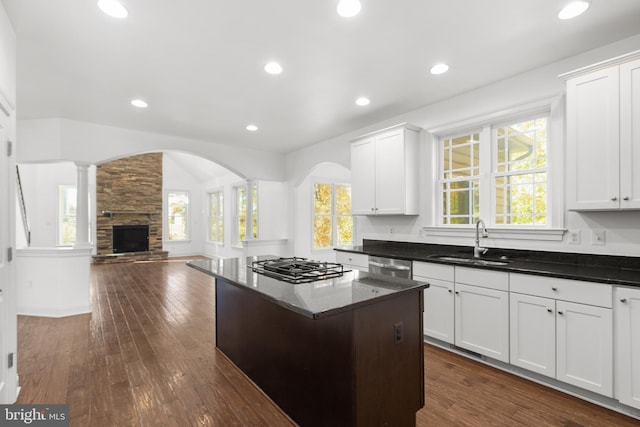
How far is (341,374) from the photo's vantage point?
1658mm

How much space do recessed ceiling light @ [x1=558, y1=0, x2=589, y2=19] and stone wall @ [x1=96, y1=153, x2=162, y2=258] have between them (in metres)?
10.2

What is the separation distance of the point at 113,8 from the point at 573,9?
3057mm

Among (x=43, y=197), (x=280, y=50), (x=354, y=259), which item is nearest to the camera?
(x=280, y=50)

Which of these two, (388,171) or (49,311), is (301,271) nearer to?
(388,171)

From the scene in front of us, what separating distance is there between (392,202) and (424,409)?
229 cm

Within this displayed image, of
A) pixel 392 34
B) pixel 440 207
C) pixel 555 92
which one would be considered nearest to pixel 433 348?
pixel 440 207

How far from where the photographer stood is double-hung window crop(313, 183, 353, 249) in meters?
7.14

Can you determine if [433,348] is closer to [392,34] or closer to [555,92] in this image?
[555,92]

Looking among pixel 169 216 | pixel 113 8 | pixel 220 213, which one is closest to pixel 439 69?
pixel 113 8

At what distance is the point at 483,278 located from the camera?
8.70ft

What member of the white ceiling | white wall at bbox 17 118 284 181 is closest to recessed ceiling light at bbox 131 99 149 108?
the white ceiling

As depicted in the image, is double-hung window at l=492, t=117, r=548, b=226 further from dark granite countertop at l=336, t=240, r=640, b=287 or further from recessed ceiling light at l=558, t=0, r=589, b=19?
recessed ceiling light at l=558, t=0, r=589, b=19

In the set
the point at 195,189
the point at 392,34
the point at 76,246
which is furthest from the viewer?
the point at 195,189

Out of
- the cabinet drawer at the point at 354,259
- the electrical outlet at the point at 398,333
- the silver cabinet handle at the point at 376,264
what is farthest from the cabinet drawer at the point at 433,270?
the electrical outlet at the point at 398,333
